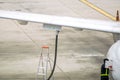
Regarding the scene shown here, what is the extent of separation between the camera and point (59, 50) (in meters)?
17.4

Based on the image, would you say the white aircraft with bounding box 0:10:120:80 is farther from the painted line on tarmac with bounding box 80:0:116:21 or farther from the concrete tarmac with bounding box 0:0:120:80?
the painted line on tarmac with bounding box 80:0:116:21

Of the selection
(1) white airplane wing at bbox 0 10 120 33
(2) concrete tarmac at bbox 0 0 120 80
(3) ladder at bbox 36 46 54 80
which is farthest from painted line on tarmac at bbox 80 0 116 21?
(1) white airplane wing at bbox 0 10 120 33

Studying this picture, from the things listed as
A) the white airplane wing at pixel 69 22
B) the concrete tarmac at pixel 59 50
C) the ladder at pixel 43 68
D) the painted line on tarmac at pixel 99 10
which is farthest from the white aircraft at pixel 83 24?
the painted line on tarmac at pixel 99 10

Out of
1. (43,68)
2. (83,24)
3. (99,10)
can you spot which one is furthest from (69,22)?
(99,10)

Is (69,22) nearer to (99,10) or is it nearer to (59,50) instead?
(59,50)

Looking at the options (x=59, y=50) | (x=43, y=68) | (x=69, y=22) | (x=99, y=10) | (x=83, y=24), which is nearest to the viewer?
(x=83, y=24)

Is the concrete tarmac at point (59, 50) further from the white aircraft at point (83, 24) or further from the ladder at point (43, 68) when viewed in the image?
the white aircraft at point (83, 24)

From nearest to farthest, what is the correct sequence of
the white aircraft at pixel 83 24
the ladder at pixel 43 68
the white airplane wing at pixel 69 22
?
the white aircraft at pixel 83 24 → the white airplane wing at pixel 69 22 → the ladder at pixel 43 68

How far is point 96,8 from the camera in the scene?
25328 mm

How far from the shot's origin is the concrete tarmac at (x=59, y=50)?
1463 cm

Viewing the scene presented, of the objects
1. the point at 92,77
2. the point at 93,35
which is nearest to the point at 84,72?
the point at 92,77

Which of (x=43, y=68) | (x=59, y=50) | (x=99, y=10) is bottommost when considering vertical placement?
(x=43, y=68)

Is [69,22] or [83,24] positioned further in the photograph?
[69,22]

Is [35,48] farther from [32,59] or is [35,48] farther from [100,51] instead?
[100,51]
